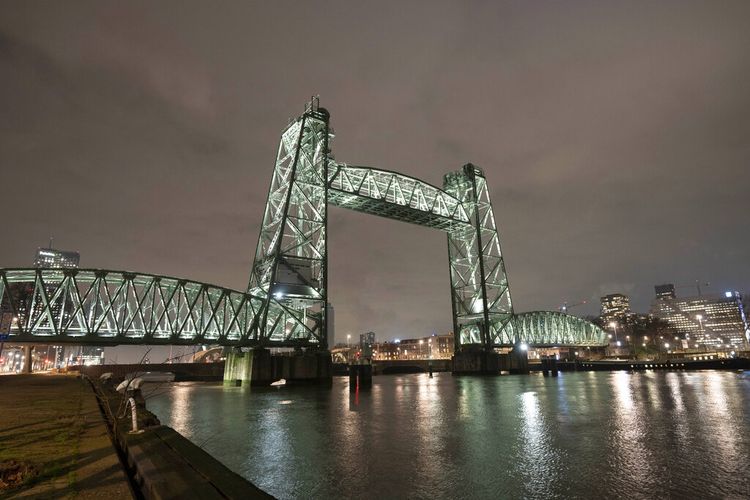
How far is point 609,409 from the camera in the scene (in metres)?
22.5

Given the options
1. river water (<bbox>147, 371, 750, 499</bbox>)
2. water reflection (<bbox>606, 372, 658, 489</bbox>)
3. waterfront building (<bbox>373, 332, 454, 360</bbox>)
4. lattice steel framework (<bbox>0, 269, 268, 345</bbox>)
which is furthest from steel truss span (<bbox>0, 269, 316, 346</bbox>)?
waterfront building (<bbox>373, 332, 454, 360</bbox>)

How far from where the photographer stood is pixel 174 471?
6.03 m

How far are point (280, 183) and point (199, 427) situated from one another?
40678mm

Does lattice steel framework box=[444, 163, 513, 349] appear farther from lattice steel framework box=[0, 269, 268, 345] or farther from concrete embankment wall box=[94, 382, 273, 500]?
concrete embankment wall box=[94, 382, 273, 500]

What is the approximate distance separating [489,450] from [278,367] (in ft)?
116

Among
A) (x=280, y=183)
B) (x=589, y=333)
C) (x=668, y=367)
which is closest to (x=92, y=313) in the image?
(x=280, y=183)

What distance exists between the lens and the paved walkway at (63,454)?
5.21m

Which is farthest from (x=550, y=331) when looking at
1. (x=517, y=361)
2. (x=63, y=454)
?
(x=63, y=454)

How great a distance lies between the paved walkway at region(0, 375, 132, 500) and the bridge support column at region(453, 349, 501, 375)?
6043 centimetres

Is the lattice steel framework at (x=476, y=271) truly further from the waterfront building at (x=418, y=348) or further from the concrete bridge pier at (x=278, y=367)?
the waterfront building at (x=418, y=348)

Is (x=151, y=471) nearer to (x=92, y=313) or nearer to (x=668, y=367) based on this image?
(x=92, y=313)

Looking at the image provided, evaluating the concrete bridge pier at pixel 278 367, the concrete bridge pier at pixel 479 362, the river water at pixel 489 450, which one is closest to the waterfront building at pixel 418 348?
the concrete bridge pier at pixel 479 362

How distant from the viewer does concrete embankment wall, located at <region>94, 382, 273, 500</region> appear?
523 cm

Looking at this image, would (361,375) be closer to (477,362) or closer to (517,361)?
(477,362)
